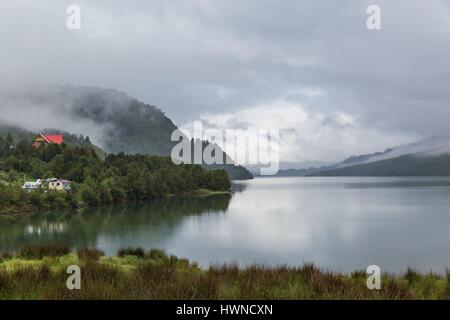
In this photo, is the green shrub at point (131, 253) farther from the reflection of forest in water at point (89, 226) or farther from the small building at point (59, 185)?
the small building at point (59, 185)

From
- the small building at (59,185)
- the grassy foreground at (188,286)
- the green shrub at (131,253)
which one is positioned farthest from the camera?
the small building at (59,185)

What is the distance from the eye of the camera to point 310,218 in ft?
215

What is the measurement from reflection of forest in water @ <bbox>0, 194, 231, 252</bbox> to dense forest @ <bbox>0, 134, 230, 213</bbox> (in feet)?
26.1

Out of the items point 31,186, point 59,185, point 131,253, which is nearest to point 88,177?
point 59,185

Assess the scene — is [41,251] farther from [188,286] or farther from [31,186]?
[31,186]

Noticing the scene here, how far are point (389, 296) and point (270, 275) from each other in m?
2.77

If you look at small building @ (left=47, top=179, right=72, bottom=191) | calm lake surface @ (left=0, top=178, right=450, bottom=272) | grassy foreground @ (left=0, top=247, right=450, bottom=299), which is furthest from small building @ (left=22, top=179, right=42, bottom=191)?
grassy foreground @ (left=0, top=247, right=450, bottom=299)

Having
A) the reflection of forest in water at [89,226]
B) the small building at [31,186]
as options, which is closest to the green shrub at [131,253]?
the reflection of forest in water at [89,226]

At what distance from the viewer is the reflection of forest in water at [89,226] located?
1980 inches

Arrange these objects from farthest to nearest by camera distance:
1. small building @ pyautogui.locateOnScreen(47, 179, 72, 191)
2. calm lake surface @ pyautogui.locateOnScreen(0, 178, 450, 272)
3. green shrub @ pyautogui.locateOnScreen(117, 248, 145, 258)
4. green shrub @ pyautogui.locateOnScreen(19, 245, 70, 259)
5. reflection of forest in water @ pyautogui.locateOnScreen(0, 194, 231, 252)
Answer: small building @ pyautogui.locateOnScreen(47, 179, 72, 191)
reflection of forest in water @ pyautogui.locateOnScreen(0, 194, 231, 252)
calm lake surface @ pyautogui.locateOnScreen(0, 178, 450, 272)
green shrub @ pyautogui.locateOnScreen(117, 248, 145, 258)
green shrub @ pyautogui.locateOnScreen(19, 245, 70, 259)

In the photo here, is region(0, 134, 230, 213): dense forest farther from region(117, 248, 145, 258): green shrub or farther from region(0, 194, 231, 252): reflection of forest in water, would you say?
region(117, 248, 145, 258): green shrub

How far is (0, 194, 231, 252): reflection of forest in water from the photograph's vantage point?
5028 cm

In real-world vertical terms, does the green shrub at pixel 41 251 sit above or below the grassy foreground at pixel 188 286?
below

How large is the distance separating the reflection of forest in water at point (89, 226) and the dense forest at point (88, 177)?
26.1ft
